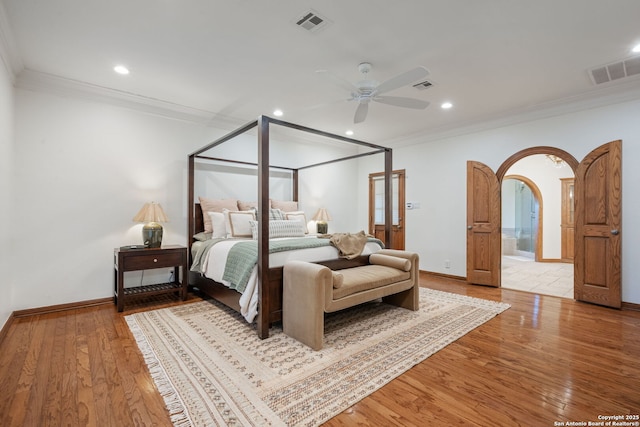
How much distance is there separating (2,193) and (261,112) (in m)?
3.00

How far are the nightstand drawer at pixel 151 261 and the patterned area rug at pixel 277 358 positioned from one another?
543 millimetres

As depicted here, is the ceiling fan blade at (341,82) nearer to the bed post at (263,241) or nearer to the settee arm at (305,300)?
the bed post at (263,241)

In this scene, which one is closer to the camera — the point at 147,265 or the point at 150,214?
the point at 147,265

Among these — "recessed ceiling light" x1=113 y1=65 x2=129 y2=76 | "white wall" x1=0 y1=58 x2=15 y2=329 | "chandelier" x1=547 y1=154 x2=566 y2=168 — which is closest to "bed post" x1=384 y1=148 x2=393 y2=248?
"recessed ceiling light" x1=113 y1=65 x2=129 y2=76

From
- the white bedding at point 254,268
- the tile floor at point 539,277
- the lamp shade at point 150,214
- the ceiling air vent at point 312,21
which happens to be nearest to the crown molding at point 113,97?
the lamp shade at point 150,214

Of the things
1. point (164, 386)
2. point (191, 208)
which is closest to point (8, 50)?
point (191, 208)

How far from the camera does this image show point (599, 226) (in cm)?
368

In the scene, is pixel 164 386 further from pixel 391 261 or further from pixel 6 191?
pixel 6 191

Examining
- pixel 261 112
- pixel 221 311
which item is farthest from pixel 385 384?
pixel 261 112

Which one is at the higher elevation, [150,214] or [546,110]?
[546,110]

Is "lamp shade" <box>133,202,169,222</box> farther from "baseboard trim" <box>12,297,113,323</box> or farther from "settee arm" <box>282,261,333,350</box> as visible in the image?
"settee arm" <box>282,261,333,350</box>

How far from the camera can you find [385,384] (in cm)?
192

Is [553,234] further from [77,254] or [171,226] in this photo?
[77,254]

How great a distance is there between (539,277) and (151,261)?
6.33 meters
